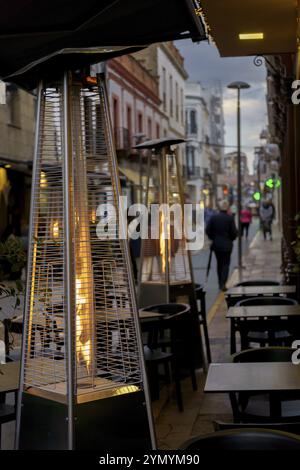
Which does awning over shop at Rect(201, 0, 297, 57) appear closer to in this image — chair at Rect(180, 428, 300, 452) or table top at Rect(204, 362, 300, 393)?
table top at Rect(204, 362, 300, 393)

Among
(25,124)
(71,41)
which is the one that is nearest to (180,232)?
(71,41)

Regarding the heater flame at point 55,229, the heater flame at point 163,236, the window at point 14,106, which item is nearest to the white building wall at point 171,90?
the window at point 14,106

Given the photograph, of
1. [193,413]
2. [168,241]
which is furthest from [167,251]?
[193,413]

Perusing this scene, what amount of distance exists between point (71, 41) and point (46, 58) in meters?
0.47

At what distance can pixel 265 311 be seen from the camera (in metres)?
7.06

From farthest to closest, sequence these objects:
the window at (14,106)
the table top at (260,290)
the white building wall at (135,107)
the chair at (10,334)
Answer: the white building wall at (135,107), the window at (14,106), the table top at (260,290), the chair at (10,334)

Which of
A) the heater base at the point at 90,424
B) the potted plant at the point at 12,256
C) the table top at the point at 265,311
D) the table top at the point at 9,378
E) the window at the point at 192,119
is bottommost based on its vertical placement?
the heater base at the point at 90,424

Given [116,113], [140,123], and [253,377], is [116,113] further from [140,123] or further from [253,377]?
[253,377]

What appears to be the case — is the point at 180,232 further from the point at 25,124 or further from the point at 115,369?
the point at 25,124

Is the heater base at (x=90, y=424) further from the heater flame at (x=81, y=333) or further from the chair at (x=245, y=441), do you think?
the chair at (x=245, y=441)

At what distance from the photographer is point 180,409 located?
684 centimetres

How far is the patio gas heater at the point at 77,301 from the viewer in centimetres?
401

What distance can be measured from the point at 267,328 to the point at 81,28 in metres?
3.68
